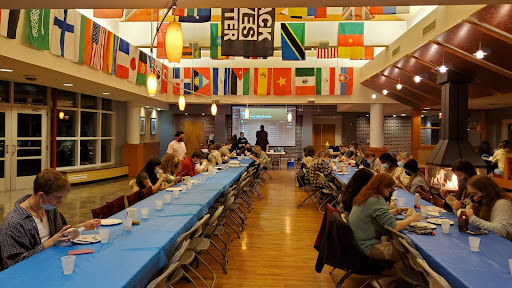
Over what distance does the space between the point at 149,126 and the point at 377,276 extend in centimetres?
1515

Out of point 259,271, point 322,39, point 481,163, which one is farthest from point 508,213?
point 322,39

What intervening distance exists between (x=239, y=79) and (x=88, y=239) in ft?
37.5

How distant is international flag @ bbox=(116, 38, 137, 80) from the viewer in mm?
9695

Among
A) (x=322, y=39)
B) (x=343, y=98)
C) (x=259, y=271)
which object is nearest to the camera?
(x=259, y=271)

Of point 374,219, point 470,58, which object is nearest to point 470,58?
point 470,58

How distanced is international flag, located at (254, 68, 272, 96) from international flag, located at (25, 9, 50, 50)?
26.7 ft

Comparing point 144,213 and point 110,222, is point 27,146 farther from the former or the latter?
point 110,222

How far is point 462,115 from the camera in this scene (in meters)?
8.19

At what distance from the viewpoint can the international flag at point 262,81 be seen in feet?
45.9

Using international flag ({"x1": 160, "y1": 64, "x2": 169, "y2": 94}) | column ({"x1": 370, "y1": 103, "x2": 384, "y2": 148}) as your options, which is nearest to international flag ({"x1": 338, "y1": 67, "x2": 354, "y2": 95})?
column ({"x1": 370, "y1": 103, "x2": 384, "y2": 148})

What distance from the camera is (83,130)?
40.1 feet

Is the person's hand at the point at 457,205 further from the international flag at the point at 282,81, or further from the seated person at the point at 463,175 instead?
the international flag at the point at 282,81

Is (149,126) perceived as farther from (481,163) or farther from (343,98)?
(481,163)

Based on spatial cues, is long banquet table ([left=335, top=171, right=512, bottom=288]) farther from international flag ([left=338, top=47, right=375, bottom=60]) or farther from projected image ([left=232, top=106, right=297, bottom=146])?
projected image ([left=232, top=106, right=297, bottom=146])
